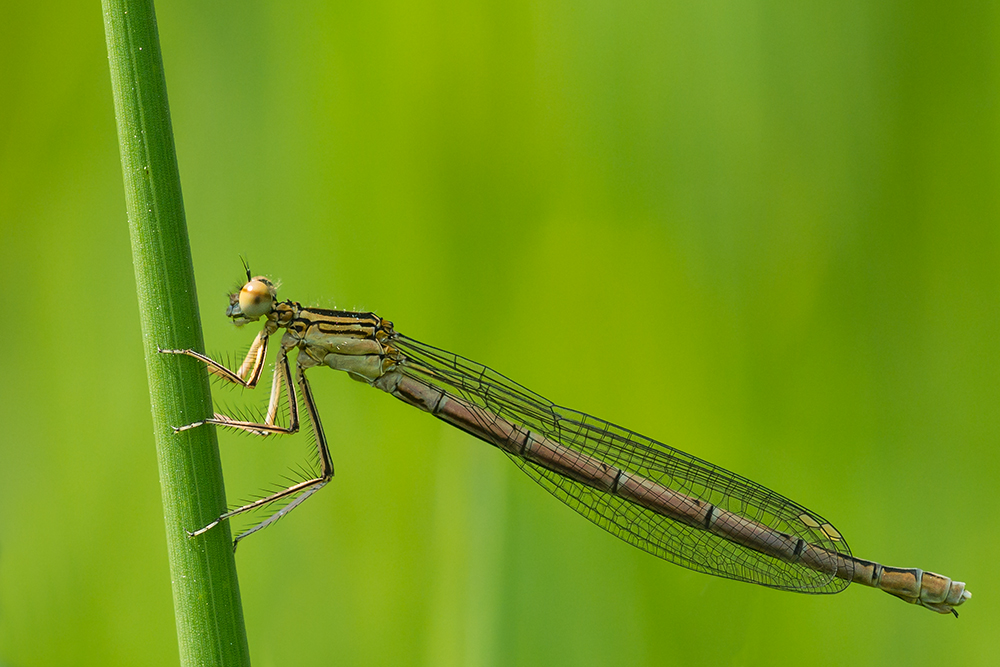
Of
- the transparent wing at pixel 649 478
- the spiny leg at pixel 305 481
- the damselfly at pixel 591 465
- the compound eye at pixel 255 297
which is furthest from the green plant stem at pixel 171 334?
the transparent wing at pixel 649 478

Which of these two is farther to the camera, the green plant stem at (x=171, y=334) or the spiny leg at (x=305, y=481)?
the spiny leg at (x=305, y=481)

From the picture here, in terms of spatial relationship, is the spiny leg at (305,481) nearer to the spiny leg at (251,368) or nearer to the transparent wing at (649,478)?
the spiny leg at (251,368)

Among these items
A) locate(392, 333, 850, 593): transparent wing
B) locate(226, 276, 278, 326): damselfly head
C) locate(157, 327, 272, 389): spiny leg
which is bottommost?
locate(392, 333, 850, 593): transparent wing

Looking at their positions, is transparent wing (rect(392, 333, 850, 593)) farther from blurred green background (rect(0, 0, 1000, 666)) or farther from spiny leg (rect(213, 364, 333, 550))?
spiny leg (rect(213, 364, 333, 550))

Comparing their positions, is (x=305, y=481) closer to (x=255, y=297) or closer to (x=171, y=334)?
(x=255, y=297)

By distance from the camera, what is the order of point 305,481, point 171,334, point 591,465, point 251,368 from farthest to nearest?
point 591,465 < point 251,368 < point 305,481 < point 171,334

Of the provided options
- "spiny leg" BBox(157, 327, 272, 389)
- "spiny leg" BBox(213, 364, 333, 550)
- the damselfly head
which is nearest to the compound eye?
the damselfly head

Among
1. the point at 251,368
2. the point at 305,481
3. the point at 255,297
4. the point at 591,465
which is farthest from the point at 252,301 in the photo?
the point at 591,465
